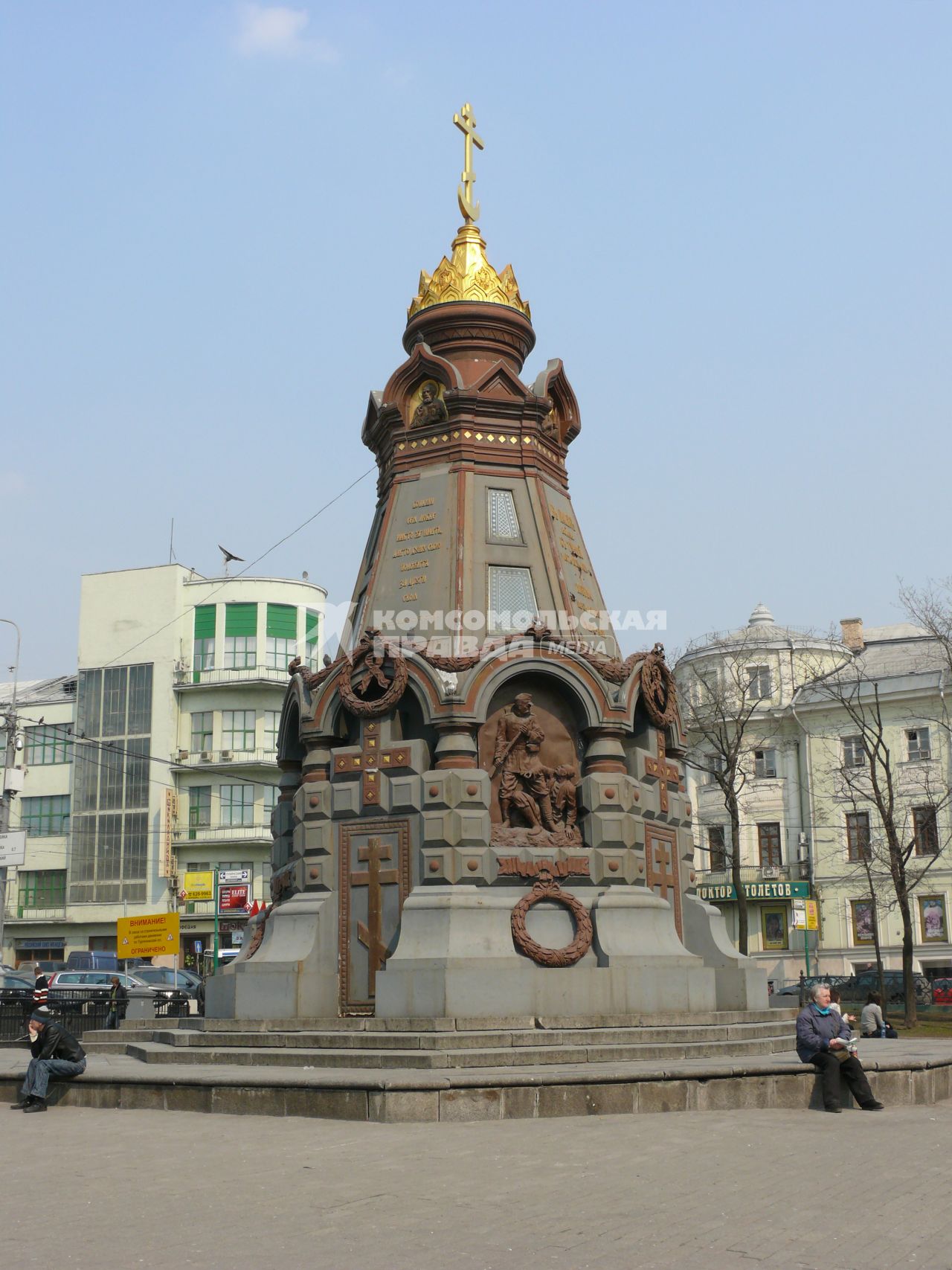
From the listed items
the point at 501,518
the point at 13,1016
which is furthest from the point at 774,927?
the point at 501,518

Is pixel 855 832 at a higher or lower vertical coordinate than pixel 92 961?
higher

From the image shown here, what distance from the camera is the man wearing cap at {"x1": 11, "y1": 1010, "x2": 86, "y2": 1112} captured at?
42.1ft

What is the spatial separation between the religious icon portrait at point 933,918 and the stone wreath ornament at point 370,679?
3800cm

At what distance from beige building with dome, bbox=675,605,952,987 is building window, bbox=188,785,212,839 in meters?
20.3

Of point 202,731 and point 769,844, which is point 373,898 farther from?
point 202,731

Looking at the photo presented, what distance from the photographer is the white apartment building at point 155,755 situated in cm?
5616

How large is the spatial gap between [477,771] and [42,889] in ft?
153

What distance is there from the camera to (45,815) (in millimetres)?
59094

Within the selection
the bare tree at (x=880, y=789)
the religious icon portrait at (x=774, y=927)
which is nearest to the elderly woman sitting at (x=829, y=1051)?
the bare tree at (x=880, y=789)

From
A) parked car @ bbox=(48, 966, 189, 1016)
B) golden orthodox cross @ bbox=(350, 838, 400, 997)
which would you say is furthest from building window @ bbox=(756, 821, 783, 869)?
golden orthodox cross @ bbox=(350, 838, 400, 997)

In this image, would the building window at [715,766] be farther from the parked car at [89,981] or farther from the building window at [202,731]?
the building window at [202,731]

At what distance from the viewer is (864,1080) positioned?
1252 centimetres

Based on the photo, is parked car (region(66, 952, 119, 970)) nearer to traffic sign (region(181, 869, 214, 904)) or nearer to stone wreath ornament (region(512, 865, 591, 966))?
traffic sign (region(181, 869, 214, 904))

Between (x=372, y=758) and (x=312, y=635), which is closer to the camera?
(x=372, y=758)
